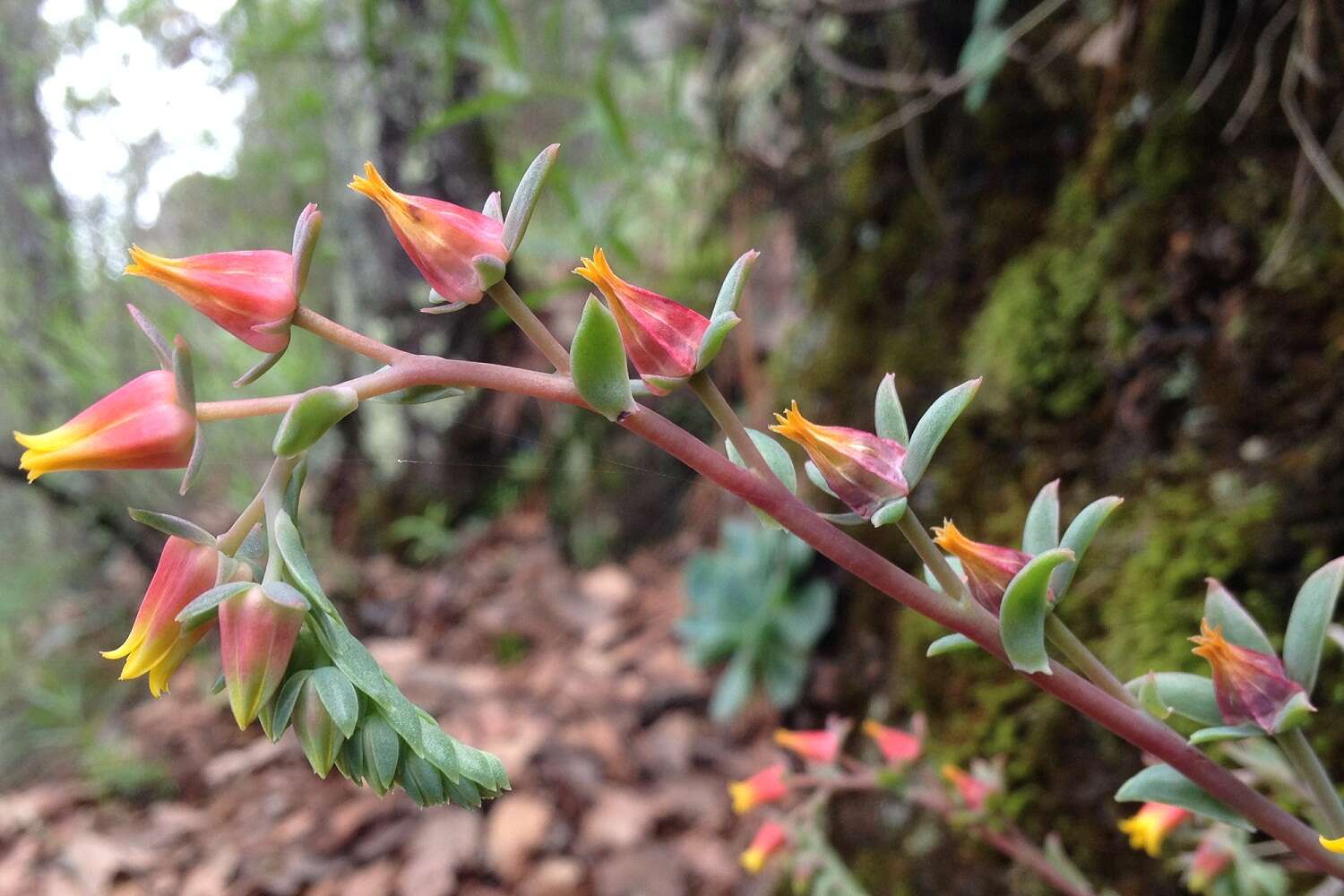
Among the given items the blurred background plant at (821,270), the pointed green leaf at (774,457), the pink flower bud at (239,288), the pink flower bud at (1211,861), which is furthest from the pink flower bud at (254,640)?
the blurred background plant at (821,270)

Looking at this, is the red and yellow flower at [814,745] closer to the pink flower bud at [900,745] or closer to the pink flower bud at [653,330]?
the pink flower bud at [900,745]

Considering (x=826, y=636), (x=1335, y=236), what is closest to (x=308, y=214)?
(x=1335, y=236)

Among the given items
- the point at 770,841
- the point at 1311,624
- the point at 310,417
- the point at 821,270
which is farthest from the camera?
the point at 821,270

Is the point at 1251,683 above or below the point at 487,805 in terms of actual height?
above

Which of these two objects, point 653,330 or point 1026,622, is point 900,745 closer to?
point 1026,622

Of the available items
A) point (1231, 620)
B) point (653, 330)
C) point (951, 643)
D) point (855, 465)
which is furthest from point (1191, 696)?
point (653, 330)

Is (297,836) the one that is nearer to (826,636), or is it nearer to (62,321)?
(826,636)

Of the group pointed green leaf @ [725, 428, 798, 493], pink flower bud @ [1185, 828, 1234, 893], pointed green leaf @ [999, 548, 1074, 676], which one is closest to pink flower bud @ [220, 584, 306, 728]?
pointed green leaf @ [725, 428, 798, 493]
